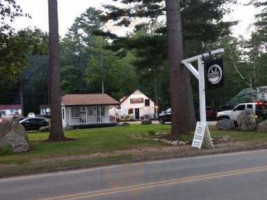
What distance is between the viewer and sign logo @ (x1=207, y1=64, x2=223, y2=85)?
63.1 ft

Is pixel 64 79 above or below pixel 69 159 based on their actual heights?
above

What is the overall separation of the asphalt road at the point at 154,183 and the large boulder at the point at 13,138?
6039 millimetres

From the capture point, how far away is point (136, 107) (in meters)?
86.0

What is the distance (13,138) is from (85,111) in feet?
124

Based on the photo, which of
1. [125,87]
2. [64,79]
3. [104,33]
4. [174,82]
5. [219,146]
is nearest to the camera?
[219,146]

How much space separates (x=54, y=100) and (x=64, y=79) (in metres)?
84.7

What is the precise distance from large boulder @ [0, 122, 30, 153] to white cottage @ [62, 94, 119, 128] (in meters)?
35.5

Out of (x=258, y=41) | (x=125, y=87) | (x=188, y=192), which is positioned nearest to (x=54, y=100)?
(x=188, y=192)

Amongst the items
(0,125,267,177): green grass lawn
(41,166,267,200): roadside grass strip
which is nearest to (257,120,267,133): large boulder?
(0,125,267,177): green grass lawn

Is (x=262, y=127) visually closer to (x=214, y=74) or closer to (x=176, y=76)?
(x=176, y=76)

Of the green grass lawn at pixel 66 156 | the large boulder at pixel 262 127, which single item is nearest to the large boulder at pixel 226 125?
the large boulder at pixel 262 127

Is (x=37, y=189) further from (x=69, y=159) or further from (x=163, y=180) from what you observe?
(x=69, y=159)

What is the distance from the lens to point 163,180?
10797 millimetres

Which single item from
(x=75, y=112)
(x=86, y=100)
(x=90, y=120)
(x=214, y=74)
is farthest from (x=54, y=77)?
(x=86, y=100)
